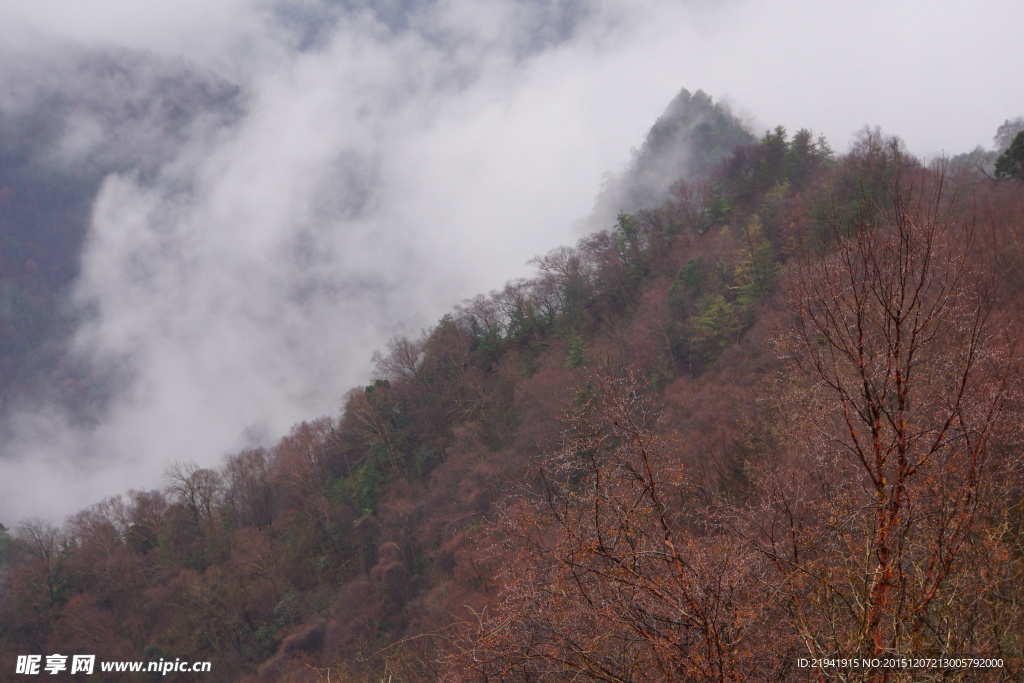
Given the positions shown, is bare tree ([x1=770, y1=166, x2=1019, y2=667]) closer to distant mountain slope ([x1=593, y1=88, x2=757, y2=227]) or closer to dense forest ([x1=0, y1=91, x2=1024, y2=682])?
dense forest ([x1=0, y1=91, x2=1024, y2=682])

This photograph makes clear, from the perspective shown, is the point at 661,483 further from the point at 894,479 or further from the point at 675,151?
the point at 675,151

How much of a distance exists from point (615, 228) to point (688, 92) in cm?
3839

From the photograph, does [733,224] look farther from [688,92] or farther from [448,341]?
[688,92]

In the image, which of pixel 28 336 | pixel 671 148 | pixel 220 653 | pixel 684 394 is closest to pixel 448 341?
pixel 684 394

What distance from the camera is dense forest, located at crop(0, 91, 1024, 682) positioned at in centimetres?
432

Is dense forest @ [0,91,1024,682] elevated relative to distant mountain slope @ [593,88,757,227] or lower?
lower

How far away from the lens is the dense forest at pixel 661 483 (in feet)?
14.2

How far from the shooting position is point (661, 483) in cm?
536

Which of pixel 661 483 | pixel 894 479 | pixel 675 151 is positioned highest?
pixel 675 151

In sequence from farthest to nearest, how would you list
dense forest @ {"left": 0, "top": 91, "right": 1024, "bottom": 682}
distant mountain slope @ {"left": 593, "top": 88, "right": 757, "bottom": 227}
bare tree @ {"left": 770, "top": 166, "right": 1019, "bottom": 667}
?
distant mountain slope @ {"left": 593, "top": 88, "right": 757, "bottom": 227}
dense forest @ {"left": 0, "top": 91, "right": 1024, "bottom": 682}
bare tree @ {"left": 770, "top": 166, "right": 1019, "bottom": 667}

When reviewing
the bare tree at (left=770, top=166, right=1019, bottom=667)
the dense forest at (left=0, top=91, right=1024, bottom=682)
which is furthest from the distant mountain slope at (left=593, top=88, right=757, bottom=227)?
the bare tree at (left=770, top=166, right=1019, bottom=667)

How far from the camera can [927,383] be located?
22.9 ft

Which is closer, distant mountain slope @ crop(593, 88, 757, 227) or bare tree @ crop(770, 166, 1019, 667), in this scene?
bare tree @ crop(770, 166, 1019, 667)

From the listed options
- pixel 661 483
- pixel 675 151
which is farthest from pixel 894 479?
pixel 675 151
